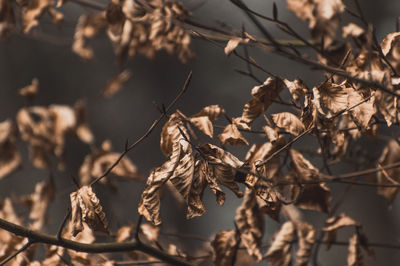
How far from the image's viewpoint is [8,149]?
181 centimetres

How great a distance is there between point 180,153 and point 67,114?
123 cm

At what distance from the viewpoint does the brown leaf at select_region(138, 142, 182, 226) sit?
2.59 ft

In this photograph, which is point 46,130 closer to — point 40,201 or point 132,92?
point 40,201

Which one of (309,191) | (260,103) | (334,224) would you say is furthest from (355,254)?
(260,103)

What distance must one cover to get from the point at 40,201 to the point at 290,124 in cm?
108

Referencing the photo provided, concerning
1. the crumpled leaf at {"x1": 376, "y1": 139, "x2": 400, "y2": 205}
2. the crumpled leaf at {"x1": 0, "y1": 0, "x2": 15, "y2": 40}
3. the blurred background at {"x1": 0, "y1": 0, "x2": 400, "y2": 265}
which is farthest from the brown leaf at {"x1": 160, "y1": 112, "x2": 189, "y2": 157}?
the blurred background at {"x1": 0, "y1": 0, "x2": 400, "y2": 265}

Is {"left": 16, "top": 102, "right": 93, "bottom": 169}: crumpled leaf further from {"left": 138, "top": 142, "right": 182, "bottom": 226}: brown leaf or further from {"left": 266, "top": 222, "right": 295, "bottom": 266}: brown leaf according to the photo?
{"left": 138, "top": 142, "right": 182, "bottom": 226}: brown leaf

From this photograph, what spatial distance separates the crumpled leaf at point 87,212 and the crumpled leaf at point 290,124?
338 millimetres

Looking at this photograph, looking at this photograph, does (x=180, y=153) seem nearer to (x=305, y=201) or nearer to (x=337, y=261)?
(x=305, y=201)

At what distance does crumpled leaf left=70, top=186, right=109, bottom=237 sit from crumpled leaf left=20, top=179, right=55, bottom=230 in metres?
0.74

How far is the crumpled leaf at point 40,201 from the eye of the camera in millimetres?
1597

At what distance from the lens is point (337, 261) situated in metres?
4.09

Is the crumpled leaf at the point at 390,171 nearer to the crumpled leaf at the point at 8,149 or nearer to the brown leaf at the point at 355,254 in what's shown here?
the brown leaf at the point at 355,254

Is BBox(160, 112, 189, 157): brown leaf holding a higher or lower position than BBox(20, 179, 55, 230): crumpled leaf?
higher
